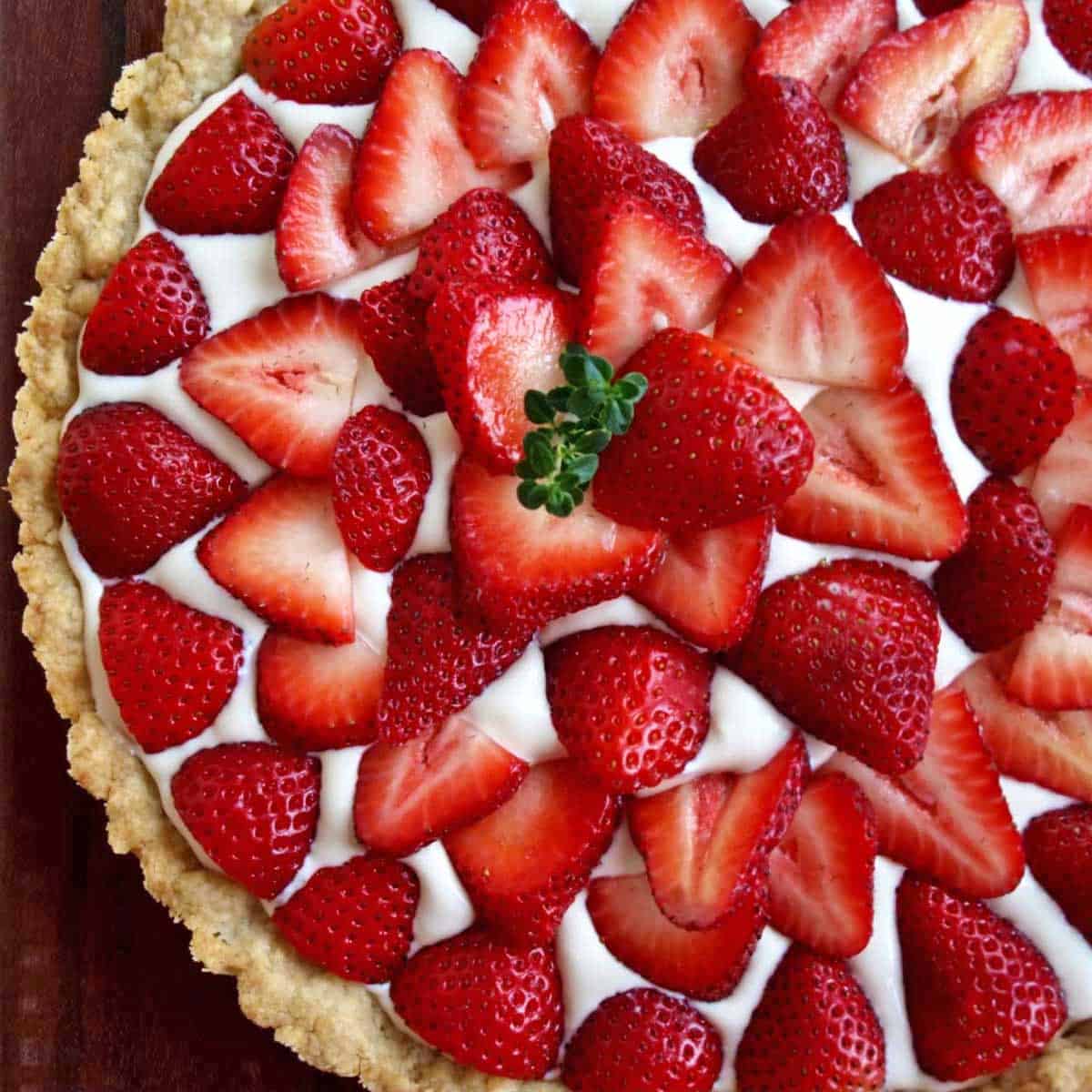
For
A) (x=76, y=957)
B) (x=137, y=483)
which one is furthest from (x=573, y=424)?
(x=76, y=957)

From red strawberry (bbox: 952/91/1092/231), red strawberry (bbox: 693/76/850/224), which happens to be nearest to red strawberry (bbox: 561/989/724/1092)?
red strawberry (bbox: 693/76/850/224)

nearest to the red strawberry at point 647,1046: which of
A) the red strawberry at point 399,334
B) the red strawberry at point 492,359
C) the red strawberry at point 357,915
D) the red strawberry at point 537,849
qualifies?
the red strawberry at point 537,849

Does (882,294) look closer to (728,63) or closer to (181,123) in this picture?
(728,63)

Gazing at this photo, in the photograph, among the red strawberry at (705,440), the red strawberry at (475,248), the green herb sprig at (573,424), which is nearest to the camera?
the green herb sprig at (573,424)

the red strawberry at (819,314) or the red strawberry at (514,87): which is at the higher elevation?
the red strawberry at (514,87)

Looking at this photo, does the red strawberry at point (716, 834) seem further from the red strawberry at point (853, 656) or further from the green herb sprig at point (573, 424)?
the green herb sprig at point (573, 424)

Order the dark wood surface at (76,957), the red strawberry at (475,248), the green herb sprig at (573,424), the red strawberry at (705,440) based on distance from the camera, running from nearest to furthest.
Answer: the green herb sprig at (573,424) → the red strawberry at (705,440) → the red strawberry at (475,248) → the dark wood surface at (76,957)

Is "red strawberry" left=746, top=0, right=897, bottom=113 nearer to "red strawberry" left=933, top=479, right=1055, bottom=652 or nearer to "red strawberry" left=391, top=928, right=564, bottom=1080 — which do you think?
"red strawberry" left=933, top=479, right=1055, bottom=652

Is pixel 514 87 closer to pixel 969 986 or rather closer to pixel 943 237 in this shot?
pixel 943 237
